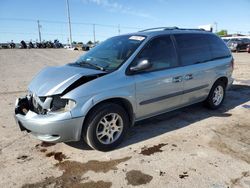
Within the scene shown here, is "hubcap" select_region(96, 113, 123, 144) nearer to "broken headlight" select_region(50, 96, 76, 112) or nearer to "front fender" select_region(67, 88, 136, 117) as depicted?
"front fender" select_region(67, 88, 136, 117)

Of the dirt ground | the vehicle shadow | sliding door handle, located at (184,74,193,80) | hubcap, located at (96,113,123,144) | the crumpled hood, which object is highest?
the crumpled hood

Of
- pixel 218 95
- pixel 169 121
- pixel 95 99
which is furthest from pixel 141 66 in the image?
pixel 218 95

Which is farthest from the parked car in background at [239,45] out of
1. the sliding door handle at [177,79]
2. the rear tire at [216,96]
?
the sliding door handle at [177,79]

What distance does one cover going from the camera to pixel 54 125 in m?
3.42

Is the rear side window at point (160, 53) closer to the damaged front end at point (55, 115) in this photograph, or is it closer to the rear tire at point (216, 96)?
the damaged front end at point (55, 115)

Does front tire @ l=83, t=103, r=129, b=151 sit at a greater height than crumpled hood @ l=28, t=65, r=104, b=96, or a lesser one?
lesser

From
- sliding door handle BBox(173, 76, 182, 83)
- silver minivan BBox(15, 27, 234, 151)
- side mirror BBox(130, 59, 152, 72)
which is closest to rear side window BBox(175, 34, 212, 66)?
silver minivan BBox(15, 27, 234, 151)

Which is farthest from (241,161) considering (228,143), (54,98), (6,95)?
(6,95)

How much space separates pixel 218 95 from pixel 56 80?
373 centimetres

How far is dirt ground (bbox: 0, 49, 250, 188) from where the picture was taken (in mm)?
3141

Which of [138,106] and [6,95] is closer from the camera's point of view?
[138,106]

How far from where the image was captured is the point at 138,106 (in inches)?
163

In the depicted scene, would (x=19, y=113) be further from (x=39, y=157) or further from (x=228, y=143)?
(x=228, y=143)

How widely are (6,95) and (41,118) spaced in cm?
461
